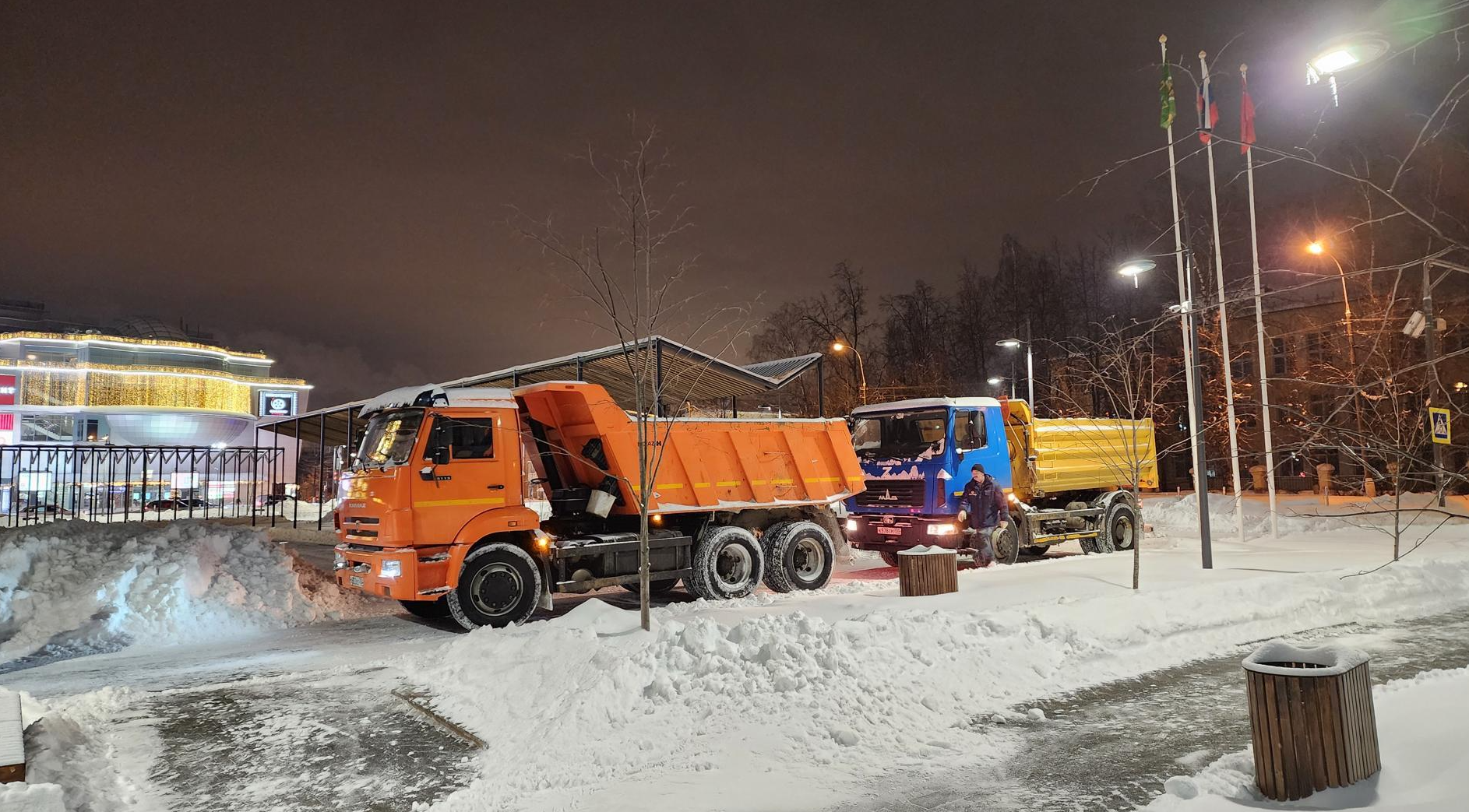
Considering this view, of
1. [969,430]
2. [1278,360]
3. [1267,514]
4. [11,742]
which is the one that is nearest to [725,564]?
[969,430]

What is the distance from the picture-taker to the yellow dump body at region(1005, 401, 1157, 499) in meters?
17.0

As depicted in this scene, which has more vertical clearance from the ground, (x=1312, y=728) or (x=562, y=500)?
(x=562, y=500)

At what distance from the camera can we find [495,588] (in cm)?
1123

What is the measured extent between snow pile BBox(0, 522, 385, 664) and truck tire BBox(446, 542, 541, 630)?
3.19 m

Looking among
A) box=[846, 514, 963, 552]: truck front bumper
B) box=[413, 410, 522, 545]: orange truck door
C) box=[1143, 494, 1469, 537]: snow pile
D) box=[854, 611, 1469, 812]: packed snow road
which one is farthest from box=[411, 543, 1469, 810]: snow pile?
box=[1143, 494, 1469, 537]: snow pile

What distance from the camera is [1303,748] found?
4680 millimetres

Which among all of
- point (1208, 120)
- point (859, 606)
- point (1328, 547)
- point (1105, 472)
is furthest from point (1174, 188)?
point (859, 606)

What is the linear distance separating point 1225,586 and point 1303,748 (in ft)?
24.1

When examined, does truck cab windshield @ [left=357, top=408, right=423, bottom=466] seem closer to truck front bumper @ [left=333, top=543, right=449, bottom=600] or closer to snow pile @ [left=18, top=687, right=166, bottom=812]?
truck front bumper @ [left=333, top=543, right=449, bottom=600]

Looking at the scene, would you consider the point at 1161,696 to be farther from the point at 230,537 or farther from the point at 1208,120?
the point at 230,537

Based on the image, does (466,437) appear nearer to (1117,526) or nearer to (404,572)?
(404,572)

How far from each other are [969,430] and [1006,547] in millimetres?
2241

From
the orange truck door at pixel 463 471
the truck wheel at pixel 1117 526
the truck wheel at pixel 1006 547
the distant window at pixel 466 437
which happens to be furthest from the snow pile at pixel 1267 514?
the distant window at pixel 466 437

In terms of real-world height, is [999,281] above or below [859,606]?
above
